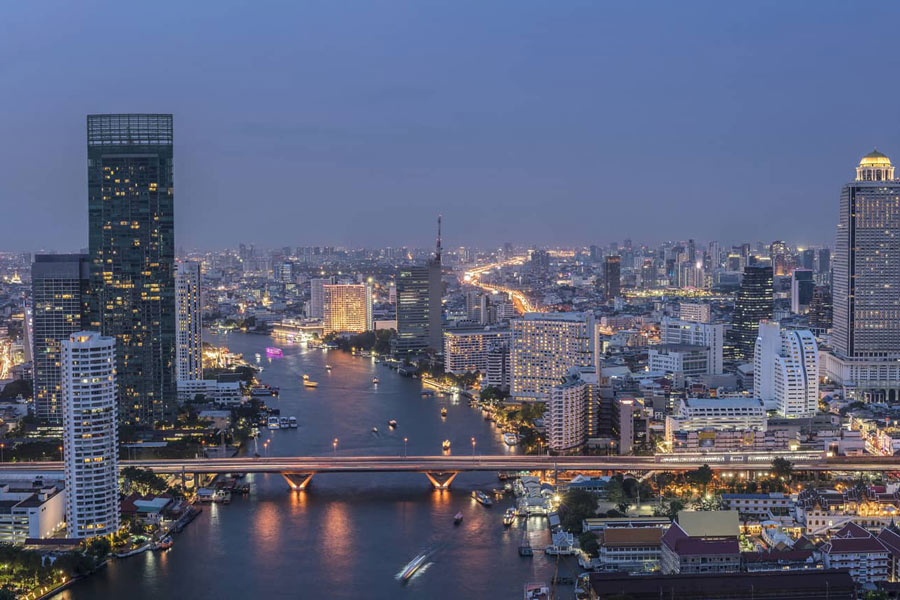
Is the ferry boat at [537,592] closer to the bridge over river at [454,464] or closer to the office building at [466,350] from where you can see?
the bridge over river at [454,464]

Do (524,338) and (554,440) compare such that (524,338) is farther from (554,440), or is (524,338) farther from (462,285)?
(462,285)

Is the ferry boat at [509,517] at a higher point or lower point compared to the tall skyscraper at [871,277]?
lower

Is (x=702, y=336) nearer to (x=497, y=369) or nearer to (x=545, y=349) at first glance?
(x=497, y=369)

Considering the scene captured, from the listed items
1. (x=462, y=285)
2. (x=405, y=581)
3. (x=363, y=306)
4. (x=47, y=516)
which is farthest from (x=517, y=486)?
(x=462, y=285)

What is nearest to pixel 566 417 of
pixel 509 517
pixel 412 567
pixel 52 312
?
pixel 509 517

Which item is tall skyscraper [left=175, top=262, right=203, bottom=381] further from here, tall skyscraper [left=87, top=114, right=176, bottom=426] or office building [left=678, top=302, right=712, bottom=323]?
office building [left=678, top=302, right=712, bottom=323]

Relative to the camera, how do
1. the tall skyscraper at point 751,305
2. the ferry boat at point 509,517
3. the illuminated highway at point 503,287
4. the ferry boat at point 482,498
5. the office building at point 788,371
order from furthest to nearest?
1. the illuminated highway at point 503,287
2. the tall skyscraper at point 751,305
3. the office building at point 788,371
4. the ferry boat at point 482,498
5. the ferry boat at point 509,517

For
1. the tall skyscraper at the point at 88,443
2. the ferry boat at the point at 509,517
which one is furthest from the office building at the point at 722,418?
the tall skyscraper at the point at 88,443
